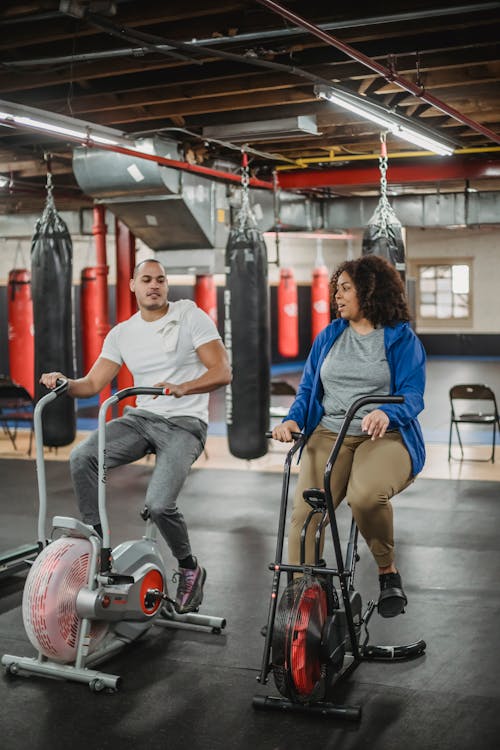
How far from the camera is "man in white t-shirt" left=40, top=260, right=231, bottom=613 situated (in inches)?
144

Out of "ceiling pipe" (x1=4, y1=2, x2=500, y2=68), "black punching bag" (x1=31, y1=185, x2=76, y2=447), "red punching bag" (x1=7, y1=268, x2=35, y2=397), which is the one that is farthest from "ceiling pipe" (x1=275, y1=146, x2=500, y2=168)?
"red punching bag" (x1=7, y1=268, x2=35, y2=397)

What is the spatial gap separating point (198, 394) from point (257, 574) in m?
1.26

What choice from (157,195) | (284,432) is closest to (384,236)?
(157,195)

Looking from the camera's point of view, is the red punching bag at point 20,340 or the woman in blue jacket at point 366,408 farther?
the red punching bag at point 20,340

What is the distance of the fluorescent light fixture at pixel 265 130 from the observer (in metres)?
6.02

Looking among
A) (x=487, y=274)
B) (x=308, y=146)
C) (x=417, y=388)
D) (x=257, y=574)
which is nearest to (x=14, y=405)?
(x=308, y=146)

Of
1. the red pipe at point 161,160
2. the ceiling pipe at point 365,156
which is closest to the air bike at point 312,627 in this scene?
the red pipe at point 161,160

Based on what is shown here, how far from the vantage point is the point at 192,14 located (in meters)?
4.08

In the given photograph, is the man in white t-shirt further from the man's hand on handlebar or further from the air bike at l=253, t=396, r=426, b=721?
the air bike at l=253, t=396, r=426, b=721

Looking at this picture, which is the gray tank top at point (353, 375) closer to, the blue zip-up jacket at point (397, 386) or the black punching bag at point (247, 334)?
the blue zip-up jacket at point (397, 386)

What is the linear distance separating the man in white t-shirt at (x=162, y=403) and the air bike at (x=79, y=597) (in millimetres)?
268

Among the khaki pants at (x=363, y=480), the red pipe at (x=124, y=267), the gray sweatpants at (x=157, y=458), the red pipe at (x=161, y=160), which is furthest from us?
the red pipe at (x=124, y=267)

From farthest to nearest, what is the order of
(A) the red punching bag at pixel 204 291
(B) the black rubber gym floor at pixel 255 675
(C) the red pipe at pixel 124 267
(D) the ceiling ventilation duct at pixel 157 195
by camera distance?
(A) the red punching bag at pixel 204 291
(C) the red pipe at pixel 124 267
(D) the ceiling ventilation duct at pixel 157 195
(B) the black rubber gym floor at pixel 255 675

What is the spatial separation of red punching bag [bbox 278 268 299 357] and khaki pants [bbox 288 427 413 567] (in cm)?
892
